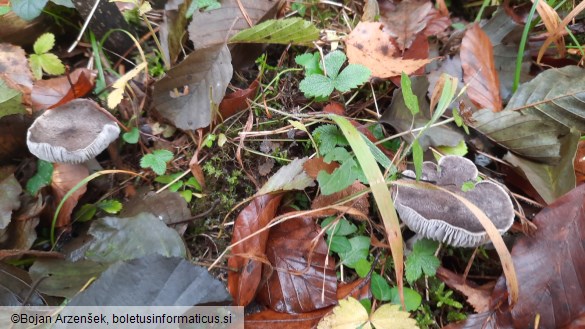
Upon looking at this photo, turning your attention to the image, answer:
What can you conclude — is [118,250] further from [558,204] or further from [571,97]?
[571,97]

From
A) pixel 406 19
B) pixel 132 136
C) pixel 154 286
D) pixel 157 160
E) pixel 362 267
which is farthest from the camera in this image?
pixel 406 19

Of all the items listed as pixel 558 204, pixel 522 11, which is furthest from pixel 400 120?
pixel 522 11

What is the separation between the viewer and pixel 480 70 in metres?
2.04

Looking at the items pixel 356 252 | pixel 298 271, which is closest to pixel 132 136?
pixel 298 271

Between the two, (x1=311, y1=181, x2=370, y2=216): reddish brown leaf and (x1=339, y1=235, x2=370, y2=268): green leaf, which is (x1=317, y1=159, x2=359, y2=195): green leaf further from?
(x1=339, y1=235, x2=370, y2=268): green leaf

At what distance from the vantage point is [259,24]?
1.94 metres

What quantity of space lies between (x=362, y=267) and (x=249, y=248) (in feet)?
1.39

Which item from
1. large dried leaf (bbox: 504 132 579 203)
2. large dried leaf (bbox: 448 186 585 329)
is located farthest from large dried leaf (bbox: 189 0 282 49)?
large dried leaf (bbox: 448 186 585 329)

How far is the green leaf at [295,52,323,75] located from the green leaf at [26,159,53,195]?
3.89 feet

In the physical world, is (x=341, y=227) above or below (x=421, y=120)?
below

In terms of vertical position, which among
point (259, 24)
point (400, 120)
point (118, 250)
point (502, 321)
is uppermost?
point (259, 24)

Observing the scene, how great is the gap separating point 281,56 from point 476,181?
1041 millimetres

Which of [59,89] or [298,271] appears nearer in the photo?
[298,271]

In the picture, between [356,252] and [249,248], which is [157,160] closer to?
[249,248]
